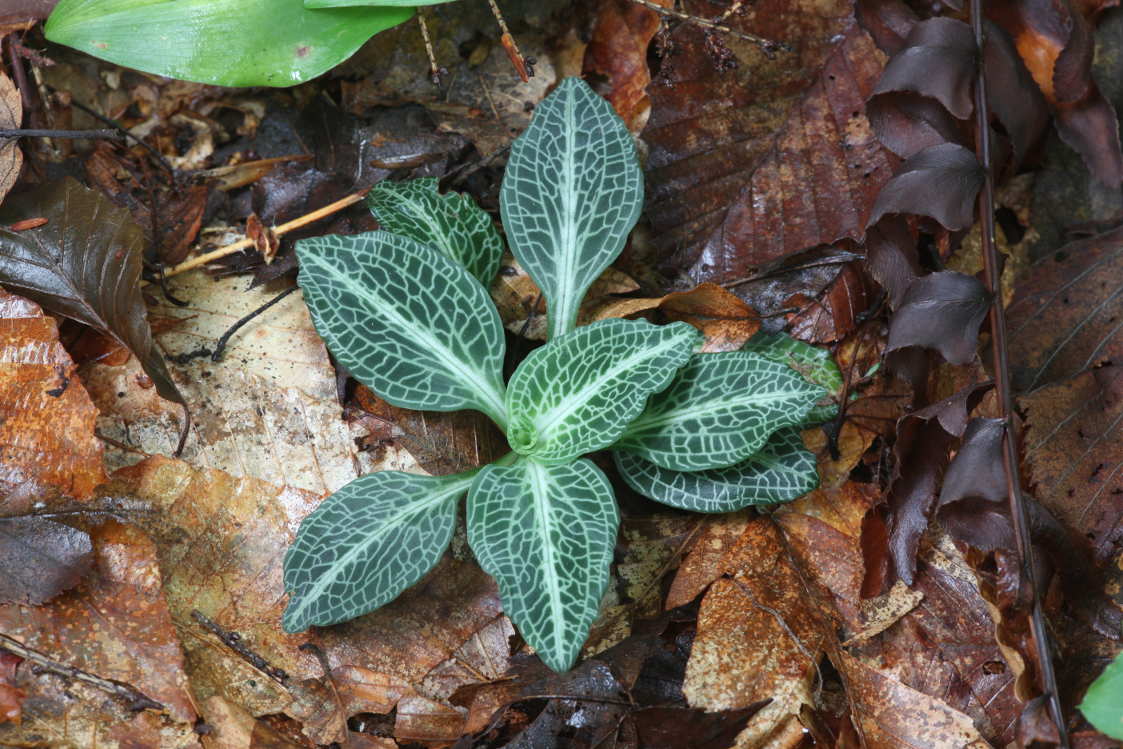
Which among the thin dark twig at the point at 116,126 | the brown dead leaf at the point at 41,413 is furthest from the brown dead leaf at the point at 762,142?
the brown dead leaf at the point at 41,413

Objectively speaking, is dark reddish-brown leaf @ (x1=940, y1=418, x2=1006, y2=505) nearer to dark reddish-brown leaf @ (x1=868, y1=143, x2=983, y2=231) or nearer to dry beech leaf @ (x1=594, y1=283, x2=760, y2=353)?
dark reddish-brown leaf @ (x1=868, y1=143, x2=983, y2=231)

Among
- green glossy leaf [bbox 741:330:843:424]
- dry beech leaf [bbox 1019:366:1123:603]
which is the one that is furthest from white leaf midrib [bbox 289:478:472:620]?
dry beech leaf [bbox 1019:366:1123:603]

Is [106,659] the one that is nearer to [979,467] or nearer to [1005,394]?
[979,467]

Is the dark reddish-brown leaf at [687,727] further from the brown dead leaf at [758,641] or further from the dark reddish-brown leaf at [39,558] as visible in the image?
the dark reddish-brown leaf at [39,558]

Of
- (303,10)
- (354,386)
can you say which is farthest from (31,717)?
(303,10)

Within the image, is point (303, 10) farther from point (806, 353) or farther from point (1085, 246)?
point (1085, 246)

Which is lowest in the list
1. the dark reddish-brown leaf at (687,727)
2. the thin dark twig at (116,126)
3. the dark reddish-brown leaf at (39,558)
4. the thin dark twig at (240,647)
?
the thin dark twig at (240,647)
